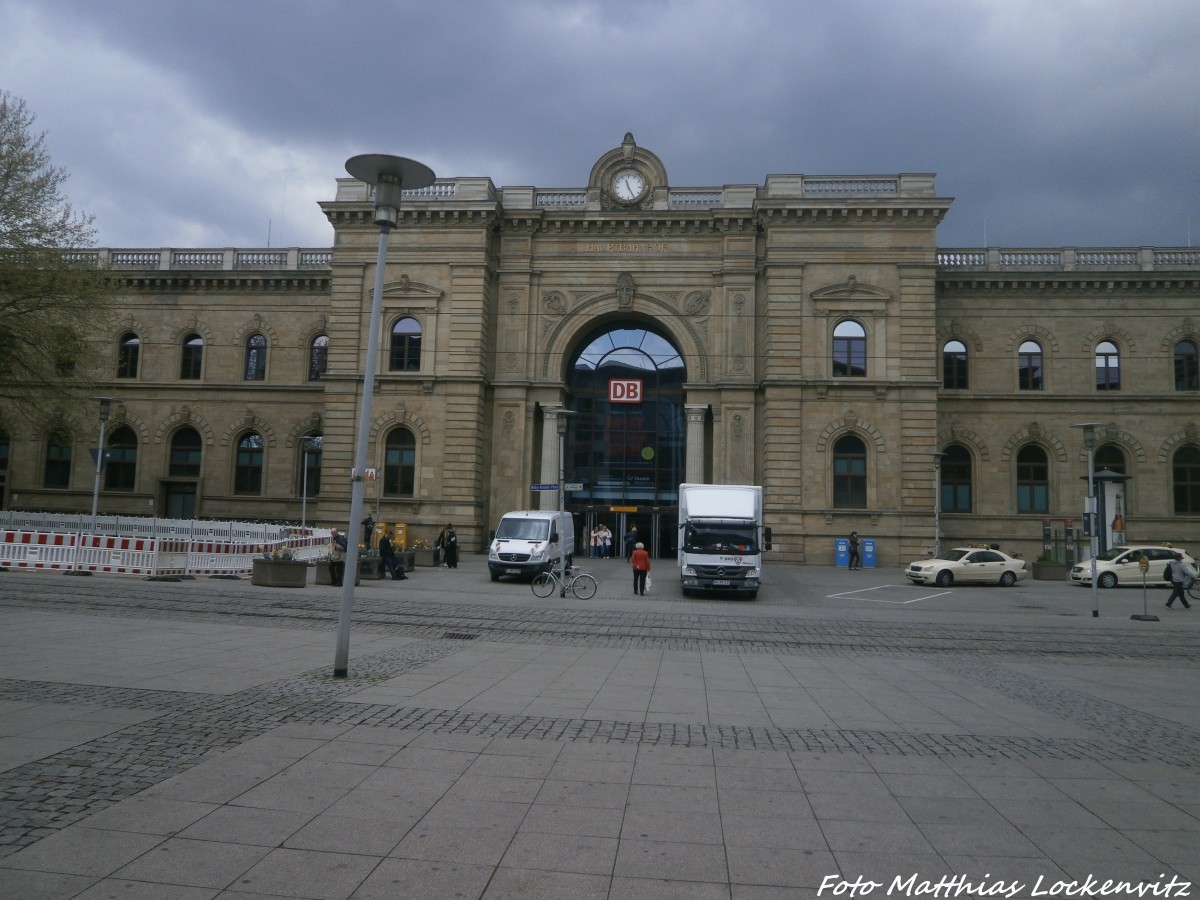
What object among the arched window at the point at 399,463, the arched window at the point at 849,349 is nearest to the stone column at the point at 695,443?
the arched window at the point at 849,349

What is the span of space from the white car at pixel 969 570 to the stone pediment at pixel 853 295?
12.8 meters

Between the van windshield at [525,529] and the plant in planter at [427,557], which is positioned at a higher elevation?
the van windshield at [525,529]

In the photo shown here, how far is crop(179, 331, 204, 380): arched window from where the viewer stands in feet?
154

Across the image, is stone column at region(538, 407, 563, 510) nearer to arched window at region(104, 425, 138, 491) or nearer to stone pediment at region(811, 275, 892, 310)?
stone pediment at region(811, 275, 892, 310)

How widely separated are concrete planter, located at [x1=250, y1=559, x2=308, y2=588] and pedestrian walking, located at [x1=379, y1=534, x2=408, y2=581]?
361 centimetres

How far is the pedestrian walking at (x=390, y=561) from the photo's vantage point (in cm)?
2703

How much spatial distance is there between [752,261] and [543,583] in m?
22.4

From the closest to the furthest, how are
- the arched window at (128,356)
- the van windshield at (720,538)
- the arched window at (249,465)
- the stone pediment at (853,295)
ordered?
1. the van windshield at (720,538)
2. the stone pediment at (853,295)
3. the arched window at (249,465)
4. the arched window at (128,356)

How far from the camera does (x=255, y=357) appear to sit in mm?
46719

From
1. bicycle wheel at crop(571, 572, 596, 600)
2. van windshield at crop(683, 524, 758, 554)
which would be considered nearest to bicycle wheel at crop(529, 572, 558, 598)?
bicycle wheel at crop(571, 572, 596, 600)

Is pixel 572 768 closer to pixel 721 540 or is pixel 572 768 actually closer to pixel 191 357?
pixel 721 540

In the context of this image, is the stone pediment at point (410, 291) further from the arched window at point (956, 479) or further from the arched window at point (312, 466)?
the arched window at point (956, 479)

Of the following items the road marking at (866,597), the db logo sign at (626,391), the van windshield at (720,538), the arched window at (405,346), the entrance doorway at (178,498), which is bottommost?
the road marking at (866,597)

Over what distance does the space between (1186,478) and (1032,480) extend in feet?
24.0
